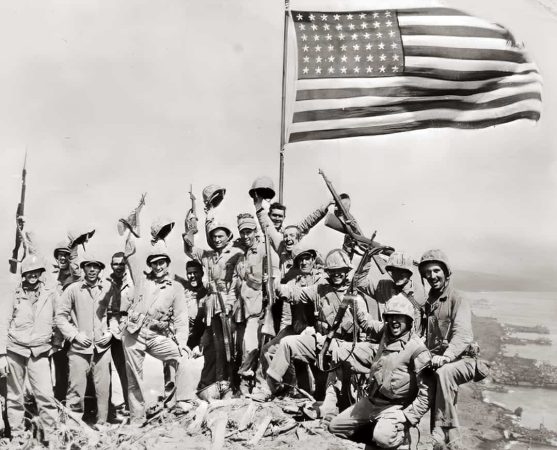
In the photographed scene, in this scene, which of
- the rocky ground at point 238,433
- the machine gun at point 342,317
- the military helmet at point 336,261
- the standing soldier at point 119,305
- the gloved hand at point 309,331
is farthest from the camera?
the standing soldier at point 119,305

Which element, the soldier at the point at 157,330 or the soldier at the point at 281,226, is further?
the soldier at the point at 281,226

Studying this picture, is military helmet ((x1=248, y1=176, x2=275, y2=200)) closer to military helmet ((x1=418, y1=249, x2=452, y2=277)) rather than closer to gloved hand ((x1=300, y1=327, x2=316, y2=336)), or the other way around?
gloved hand ((x1=300, y1=327, x2=316, y2=336))

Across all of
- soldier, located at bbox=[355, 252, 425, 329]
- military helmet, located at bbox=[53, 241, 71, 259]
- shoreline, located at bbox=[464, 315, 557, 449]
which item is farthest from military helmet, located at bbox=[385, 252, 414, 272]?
military helmet, located at bbox=[53, 241, 71, 259]

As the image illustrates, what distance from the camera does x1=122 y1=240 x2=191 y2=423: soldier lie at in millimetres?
8250

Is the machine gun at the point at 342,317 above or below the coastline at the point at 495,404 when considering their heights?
above

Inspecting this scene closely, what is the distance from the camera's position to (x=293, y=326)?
27.2 ft

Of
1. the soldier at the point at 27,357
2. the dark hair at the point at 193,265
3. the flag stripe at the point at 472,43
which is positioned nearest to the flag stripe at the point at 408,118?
the flag stripe at the point at 472,43

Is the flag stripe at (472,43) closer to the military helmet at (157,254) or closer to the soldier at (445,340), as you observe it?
the soldier at (445,340)

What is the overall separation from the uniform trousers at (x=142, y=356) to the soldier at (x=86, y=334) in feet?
1.22

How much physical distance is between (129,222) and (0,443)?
3160 mm

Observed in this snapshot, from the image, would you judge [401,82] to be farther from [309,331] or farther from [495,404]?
[495,404]

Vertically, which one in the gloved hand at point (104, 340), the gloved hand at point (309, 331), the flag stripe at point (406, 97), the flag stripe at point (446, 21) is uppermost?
the flag stripe at point (446, 21)

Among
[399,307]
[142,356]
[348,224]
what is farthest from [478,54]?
[142,356]

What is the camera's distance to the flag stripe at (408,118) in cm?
946
